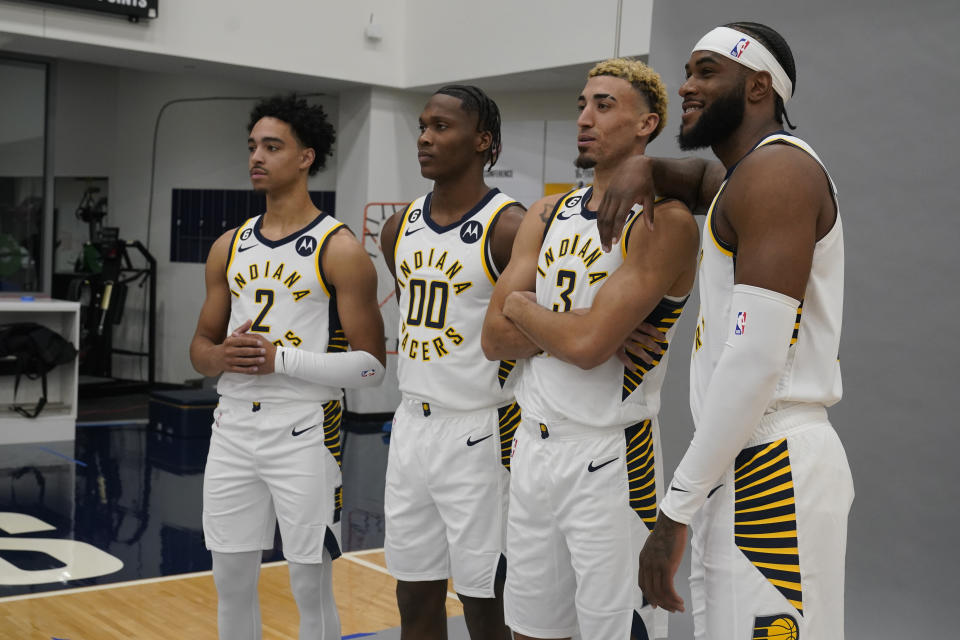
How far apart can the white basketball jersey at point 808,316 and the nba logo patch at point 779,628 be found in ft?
1.11

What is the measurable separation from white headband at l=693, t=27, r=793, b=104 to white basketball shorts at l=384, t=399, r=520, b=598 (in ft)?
3.94

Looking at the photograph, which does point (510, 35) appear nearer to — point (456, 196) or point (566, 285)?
point (456, 196)

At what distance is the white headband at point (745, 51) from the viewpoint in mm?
1761

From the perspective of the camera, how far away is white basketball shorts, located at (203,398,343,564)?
2838 millimetres

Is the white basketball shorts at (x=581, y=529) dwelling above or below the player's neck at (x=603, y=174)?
below

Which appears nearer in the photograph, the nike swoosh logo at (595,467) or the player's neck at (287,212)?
the nike swoosh logo at (595,467)

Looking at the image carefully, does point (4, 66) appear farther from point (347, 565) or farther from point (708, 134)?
point (708, 134)

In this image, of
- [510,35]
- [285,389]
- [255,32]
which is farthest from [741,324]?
[255,32]

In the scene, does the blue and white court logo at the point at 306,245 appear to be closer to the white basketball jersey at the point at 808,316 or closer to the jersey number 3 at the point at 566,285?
the jersey number 3 at the point at 566,285

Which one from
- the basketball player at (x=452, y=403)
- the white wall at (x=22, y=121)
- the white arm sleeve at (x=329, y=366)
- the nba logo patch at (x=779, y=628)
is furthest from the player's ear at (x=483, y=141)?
the white wall at (x=22, y=121)

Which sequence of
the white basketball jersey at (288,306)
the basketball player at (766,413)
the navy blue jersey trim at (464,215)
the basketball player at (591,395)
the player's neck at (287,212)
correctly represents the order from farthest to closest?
the player's neck at (287,212)
the white basketball jersey at (288,306)
the navy blue jersey trim at (464,215)
the basketball player at (591,395)
the basketball player at (766,413)

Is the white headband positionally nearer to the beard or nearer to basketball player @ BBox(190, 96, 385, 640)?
the beard

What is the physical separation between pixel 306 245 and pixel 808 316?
1655mm

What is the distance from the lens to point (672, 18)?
376cm
